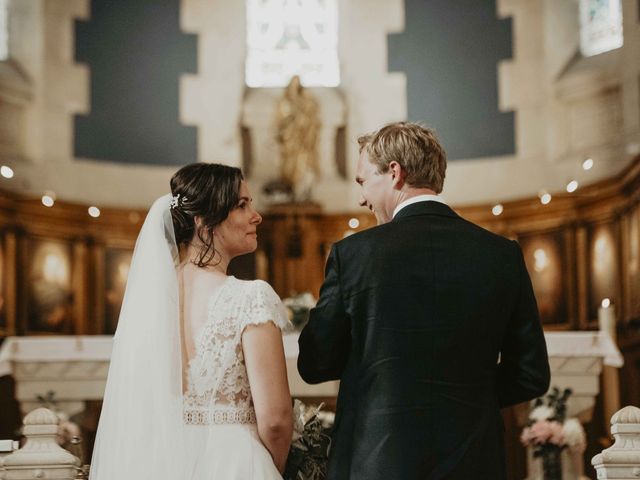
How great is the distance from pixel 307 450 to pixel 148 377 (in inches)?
20.5

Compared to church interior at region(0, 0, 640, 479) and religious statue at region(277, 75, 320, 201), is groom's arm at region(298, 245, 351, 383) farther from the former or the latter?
religious statue at region(277, 75, 320, 201)

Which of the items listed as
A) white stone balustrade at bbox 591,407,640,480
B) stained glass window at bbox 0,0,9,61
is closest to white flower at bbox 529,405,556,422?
white stone balustrade at bbox 591,407,640,480

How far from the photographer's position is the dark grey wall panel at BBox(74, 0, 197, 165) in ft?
38.9

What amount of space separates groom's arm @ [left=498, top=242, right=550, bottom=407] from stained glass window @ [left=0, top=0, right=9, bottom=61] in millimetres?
9606

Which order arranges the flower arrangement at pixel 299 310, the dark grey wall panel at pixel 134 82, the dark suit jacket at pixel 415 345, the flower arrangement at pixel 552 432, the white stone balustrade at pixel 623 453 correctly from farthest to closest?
the dark grey wall panel at pixel 134 82
the flower arrangement at pixel 299 310
the flower arrangement at pixel 552 432
the white stone balustrade at pixel 623 453
the dark suit jacket at pixel 415 345

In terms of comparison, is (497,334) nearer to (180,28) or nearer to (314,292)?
(314,292)

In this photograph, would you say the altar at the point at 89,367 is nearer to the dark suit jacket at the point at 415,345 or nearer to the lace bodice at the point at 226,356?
the lace bodice at the point at 226,356

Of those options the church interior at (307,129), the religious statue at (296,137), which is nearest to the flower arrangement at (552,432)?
the church interior at (307,129)

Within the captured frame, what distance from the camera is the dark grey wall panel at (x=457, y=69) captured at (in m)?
11.9

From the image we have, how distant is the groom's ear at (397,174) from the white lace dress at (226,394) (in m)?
0.46

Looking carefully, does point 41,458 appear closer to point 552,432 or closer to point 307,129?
point 552,432

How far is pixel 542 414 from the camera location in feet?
23.1

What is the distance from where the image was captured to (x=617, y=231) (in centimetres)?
1066

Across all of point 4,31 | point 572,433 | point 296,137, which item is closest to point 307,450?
point 572,433
